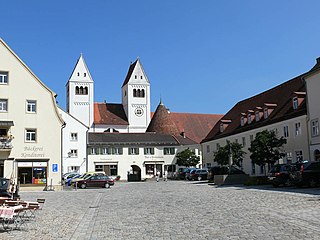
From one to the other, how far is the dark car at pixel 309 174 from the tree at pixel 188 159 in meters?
39.3

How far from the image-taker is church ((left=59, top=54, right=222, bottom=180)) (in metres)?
65.4

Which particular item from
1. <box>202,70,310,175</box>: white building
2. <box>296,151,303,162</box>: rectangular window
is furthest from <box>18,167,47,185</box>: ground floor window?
<box>296,151,303,162</box>: rectangular window

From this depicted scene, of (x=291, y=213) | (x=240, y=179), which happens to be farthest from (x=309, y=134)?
(x=291, y=213)

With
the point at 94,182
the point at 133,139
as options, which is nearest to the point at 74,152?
the point at 133,139

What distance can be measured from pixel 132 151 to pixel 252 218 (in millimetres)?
54710

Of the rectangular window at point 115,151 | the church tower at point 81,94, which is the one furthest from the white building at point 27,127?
the church tower at point 81,94

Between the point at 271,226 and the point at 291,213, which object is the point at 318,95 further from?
the point at 271,226

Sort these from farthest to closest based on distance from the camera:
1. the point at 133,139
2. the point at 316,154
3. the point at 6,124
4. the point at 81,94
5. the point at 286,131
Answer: the point at 81,94
the point at 133,139
the point at 286,131
the point at 6,124
the point at 316,154

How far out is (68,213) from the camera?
59.2ft

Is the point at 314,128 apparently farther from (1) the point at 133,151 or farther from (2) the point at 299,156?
(1) the point at 133,151

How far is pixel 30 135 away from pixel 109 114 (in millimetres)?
49592

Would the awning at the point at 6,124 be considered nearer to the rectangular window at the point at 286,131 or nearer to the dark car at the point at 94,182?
the dark car at the point at 94,182

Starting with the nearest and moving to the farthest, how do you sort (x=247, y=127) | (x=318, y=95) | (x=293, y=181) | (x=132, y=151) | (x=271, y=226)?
(x=271, y=226) < (x=293, y=181) < (x=318, y=95) < (x=247, y=127) < (x=132, y=151)

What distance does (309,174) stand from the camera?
27906 millimetres
